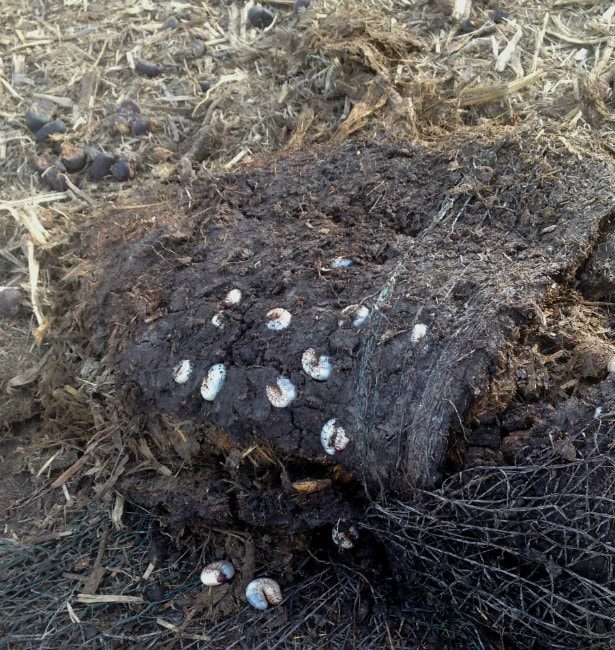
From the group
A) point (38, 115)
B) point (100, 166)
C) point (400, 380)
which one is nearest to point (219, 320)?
point (400, 380)

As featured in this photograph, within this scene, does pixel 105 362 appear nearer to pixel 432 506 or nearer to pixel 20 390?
pixel 20 390

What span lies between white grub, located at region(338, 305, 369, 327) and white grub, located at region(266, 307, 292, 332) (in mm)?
202

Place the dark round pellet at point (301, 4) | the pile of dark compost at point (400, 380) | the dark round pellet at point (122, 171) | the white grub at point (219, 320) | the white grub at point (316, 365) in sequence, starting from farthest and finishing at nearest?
the dark round pellet at point (301, 4)
the dark round pellet at point (122, 171)
the white grub at point (219, 320)
the white grub at point (316, 365)
the pile of dark compost at point (400, 380)

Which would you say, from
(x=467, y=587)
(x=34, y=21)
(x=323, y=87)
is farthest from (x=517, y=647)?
(x=34, y=21)

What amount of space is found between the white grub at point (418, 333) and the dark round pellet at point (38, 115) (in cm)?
274

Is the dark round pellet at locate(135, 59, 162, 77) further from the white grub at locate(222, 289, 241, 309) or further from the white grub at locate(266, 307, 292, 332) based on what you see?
the white grub at locate(266, 307, 292, 332)

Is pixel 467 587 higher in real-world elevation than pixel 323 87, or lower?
lower

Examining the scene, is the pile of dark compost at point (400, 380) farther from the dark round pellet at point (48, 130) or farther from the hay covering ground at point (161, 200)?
the dark round pellet at point (48, 130)

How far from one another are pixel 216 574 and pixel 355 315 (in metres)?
1.04

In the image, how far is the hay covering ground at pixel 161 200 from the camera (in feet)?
6.40

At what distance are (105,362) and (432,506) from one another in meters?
1.53

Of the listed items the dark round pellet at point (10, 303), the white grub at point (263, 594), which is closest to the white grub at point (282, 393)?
the white grub at point (263, 594)

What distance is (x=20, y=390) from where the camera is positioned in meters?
2.98

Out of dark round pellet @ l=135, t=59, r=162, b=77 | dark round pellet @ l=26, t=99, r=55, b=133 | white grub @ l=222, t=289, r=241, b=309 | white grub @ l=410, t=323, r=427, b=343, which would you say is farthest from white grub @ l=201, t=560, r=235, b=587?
dark round pellet @ l=135, t=59, r=162, b=77
